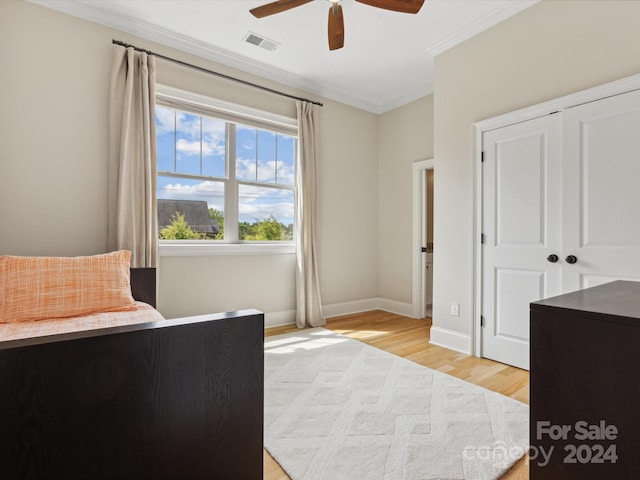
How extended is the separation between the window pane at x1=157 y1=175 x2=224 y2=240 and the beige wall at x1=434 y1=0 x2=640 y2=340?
7.44 feet

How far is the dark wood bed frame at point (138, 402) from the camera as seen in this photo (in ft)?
2.68

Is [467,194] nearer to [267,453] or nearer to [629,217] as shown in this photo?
[629,217]

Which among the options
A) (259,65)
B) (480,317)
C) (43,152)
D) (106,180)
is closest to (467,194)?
(480,317)

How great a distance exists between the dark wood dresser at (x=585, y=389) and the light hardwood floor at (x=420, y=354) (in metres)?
0.89

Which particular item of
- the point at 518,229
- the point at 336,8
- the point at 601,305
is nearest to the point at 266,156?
the point at 336,8

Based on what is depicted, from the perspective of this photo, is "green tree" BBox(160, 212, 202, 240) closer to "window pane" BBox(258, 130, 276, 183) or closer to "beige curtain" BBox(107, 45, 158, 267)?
"beige curtain" BBox(107, 45, 158, 267)

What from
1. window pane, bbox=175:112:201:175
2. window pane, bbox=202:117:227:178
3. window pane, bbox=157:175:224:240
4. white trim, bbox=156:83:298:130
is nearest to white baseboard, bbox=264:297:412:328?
window pane, bbox=157:175:224:240

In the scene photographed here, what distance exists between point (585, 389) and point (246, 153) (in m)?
3.57

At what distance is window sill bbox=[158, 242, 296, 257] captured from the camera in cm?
318

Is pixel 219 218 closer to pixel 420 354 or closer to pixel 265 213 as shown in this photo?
pixel 265 213

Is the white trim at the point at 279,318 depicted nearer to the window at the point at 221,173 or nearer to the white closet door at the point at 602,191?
the window at the point at 221,173

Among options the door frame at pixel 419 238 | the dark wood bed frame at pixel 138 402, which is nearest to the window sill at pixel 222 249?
the door frame at pixel 419 238

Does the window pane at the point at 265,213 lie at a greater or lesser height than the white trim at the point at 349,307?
greater

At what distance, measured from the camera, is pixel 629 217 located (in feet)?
6.95
